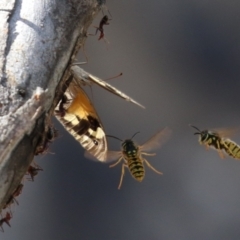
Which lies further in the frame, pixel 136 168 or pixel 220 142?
pixel 220 142

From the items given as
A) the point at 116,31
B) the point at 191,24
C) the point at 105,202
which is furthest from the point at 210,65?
the point at 105,202

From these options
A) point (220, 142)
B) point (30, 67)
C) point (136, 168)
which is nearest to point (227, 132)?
point (220, 142)

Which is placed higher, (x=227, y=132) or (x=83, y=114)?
(x=227, y=132)

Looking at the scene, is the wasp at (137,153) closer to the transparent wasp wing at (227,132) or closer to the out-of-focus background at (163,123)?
the transparent wasp wing at (227,132)

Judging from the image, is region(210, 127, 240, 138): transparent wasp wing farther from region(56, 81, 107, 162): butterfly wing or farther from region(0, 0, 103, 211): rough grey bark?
region(0, 0, 103, 211): rough grey bark

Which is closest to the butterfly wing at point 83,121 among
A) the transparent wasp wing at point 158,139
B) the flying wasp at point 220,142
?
the transparent wasp wing at point 158,139

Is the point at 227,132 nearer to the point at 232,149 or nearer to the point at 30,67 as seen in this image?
the point at 232,149
